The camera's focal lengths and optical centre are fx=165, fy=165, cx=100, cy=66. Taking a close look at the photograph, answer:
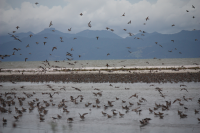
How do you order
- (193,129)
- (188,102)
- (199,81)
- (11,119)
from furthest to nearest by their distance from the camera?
(199,81) < (188,102) < (11,119) < (193,129)

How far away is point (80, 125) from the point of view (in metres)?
11.1

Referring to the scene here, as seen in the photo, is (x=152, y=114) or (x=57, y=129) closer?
(x=57, y=129)

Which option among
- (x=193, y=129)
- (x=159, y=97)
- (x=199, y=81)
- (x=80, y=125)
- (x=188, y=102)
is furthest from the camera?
(x=199, y=81)

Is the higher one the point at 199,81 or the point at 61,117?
the point at 199,81

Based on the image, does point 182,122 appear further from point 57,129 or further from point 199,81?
point 199,81

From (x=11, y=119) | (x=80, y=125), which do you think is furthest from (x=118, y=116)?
(x=11, y=119)

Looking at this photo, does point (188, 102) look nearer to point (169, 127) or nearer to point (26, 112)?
point (169, 127)

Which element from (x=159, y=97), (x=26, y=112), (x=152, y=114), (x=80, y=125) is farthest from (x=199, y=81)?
(x=26, y=112)

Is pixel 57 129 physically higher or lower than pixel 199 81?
lower

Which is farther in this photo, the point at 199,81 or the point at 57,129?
the point at 199,81

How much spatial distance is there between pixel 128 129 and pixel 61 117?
206 inches

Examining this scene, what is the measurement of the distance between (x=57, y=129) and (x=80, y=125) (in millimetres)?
1521

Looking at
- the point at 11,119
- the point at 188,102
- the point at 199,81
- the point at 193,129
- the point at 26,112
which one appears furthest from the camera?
the point at 199,81

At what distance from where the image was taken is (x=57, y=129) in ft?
34.3
